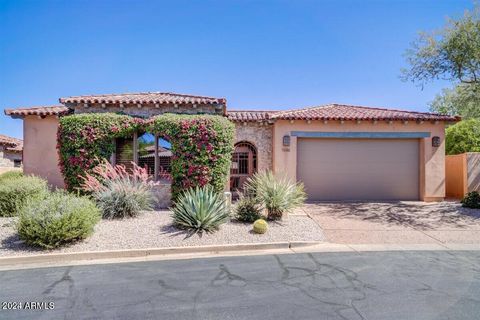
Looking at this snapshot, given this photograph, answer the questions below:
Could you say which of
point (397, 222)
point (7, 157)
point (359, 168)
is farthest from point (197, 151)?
point (7, 157)

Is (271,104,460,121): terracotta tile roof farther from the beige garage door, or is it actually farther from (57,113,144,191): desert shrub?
(57,113,144,191): desert shrub

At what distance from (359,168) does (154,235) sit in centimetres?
1014

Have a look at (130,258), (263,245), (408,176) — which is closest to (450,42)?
(408,176)

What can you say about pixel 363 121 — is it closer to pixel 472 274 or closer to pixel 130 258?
pixel 472 274

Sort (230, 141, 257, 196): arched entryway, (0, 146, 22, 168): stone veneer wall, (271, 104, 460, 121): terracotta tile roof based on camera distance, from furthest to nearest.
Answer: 1. (0, 146, 22, 168): stone veneer wall
2. (230, 141, 257, 196): arched entryway
3. (271, 104, 460, 121): terracotta tile roof

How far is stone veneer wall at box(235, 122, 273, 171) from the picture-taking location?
14055mm

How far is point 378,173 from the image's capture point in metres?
13.7

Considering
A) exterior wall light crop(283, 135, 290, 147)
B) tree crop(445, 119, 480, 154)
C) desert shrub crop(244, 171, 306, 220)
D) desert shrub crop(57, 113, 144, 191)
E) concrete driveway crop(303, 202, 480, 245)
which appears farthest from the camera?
tree crop(445, 119, 480, 154)

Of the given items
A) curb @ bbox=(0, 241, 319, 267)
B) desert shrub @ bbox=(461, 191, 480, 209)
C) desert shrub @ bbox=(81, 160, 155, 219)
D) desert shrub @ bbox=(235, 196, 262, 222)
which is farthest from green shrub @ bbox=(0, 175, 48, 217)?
desert shrub @ bbox=(461, 191, 480, 209)

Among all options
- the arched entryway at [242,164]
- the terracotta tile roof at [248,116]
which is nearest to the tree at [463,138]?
the terracotta tile roof at [248,116]

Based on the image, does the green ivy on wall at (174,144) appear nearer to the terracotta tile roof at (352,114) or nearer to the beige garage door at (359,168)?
the terracotta tile roof at (352,114)

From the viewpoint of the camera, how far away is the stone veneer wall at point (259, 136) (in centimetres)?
1405

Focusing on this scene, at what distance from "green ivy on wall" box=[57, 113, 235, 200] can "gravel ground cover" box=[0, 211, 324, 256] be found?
6.71 ft

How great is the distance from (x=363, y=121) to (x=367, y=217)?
5.00 metres
